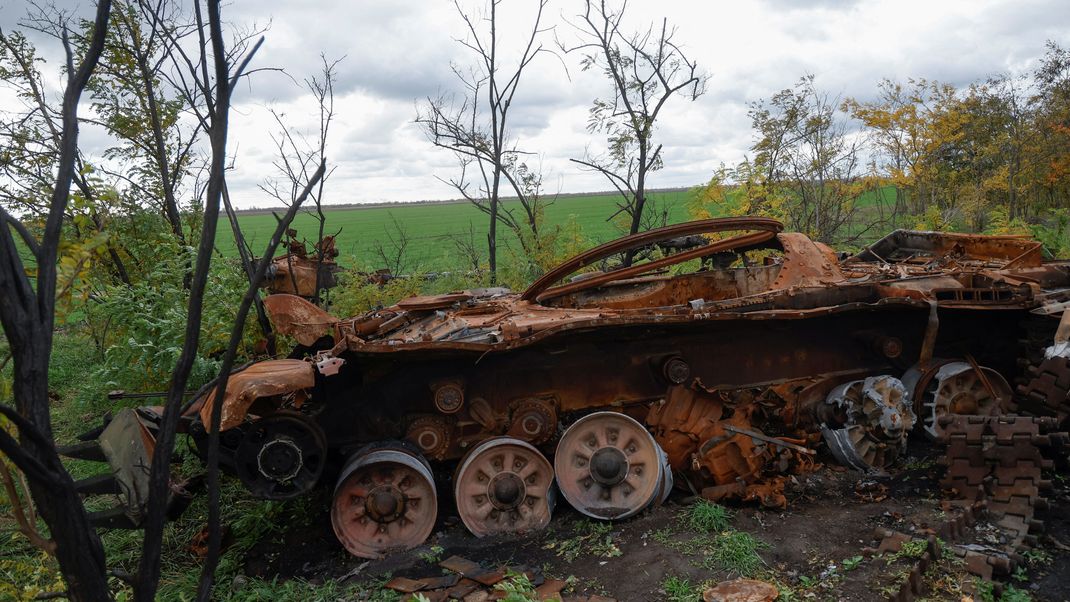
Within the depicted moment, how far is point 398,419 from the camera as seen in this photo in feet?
19.7

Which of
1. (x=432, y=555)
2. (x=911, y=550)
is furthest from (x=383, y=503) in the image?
(x=911, y=550)

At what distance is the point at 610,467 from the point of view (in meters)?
5.84

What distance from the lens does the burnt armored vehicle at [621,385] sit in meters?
5.62

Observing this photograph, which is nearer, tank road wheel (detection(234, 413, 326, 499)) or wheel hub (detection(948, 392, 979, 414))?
tank road wheel (detection(234, 413, 326, 499))

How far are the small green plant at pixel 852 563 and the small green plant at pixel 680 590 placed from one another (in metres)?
0.94

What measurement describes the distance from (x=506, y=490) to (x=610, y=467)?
2.70 feet

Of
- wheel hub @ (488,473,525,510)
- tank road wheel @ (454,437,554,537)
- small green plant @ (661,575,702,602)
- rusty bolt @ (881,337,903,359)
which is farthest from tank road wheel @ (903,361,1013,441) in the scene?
wheel hub @ (488,473,525,510)

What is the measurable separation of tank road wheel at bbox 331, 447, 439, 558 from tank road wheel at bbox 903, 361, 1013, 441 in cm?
435

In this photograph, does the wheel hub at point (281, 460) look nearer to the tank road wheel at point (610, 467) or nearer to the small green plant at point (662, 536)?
the tank road wheel at point (610, 467)

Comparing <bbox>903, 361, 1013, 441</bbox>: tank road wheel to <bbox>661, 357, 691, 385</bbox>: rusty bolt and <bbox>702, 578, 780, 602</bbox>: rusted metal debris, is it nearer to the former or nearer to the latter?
<bbox>661, 357, 691, 385</bbox>: rusty bolt

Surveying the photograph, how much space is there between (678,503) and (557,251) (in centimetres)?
710

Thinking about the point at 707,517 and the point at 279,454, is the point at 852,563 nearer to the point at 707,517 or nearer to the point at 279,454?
the point at 707,517

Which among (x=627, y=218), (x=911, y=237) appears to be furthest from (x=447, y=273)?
(x=911, y=237)

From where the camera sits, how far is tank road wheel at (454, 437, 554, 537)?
5828 mm
